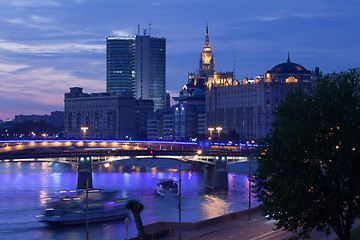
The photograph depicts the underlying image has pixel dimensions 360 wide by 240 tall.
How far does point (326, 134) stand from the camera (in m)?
42.6

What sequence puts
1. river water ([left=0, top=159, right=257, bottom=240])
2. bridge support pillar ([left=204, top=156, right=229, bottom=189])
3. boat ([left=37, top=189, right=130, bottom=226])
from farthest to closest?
1. bridge support pillar ([left=204, top=156, right=229, bottom=189])
2. boat ([left=37, top=189, right=130, bottom=226])
3. river water ([left=0, top=159, right=257, bottom=240])

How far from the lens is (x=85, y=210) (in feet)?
283

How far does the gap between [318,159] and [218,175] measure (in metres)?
90.9

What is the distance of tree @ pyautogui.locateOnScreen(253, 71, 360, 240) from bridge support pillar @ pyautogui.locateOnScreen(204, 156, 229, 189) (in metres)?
86.6

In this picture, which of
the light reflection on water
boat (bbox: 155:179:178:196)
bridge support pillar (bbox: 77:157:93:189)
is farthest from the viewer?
bridge support pillar (bbox: 77:157:93:189)

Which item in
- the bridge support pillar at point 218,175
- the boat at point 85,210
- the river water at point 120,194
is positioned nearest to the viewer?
the river water at point 120,194

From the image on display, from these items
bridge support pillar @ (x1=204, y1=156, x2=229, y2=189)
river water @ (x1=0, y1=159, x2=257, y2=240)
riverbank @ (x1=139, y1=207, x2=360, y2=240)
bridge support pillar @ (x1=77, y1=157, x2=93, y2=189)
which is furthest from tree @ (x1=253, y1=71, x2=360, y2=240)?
bridge support pillar @ (x1=204, y1=156, x2=229, y2=189)

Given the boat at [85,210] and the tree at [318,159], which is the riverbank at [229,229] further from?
the tree at [318,159]

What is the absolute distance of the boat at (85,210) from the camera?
83562mm

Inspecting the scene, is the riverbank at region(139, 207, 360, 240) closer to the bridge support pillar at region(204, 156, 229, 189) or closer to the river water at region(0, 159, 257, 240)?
the river water at region(0, 159, 257, 240)

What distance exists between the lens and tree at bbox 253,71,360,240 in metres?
41.5

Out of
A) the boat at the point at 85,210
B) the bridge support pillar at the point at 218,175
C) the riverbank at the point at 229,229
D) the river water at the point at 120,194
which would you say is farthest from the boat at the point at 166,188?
the riverbank at the point at 229,229

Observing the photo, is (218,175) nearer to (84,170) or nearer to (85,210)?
(84,170)

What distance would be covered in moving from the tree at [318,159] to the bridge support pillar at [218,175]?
8661cm
